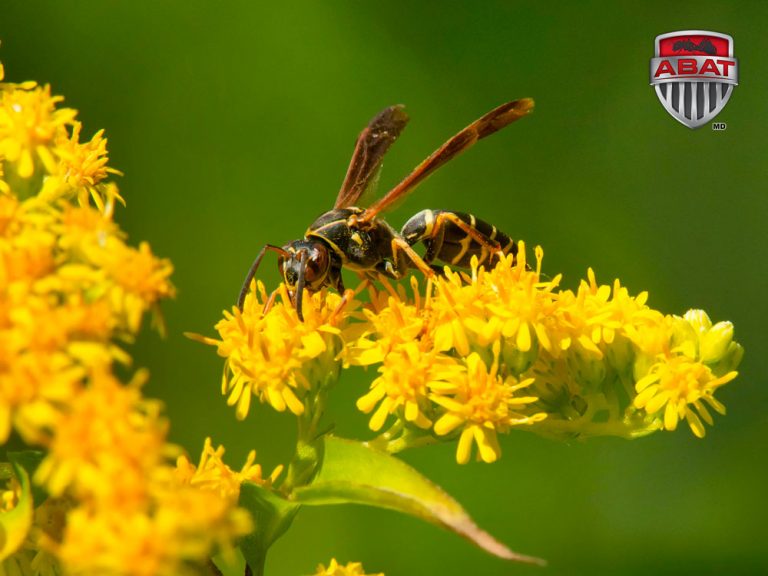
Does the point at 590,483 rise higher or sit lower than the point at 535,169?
lower

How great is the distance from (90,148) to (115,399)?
2.47 feet

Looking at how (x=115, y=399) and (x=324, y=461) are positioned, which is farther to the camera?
(x=324, y=461)

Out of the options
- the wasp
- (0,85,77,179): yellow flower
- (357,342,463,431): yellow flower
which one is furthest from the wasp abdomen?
(0,85,77,179): yellow flower

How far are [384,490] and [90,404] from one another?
388 millimetres

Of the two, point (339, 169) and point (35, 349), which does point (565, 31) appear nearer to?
point (339, 169)

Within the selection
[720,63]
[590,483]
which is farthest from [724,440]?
[720,63]

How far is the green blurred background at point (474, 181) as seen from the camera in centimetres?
301

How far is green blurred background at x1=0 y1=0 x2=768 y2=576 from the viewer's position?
3.01 metres

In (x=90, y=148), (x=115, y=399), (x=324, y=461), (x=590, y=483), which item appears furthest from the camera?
(x=590, y=483)

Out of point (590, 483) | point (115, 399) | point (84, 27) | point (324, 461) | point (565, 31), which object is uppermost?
point (565, 31)

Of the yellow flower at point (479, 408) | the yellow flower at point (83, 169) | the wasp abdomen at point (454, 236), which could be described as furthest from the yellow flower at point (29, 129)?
the wasp abdomen at point (454, 236)

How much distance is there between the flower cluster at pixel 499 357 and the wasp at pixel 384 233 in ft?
0.58

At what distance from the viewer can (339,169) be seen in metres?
3.29

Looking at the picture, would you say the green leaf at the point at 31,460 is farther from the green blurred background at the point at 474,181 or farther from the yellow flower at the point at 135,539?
the green blurred background at the point at 474,181
